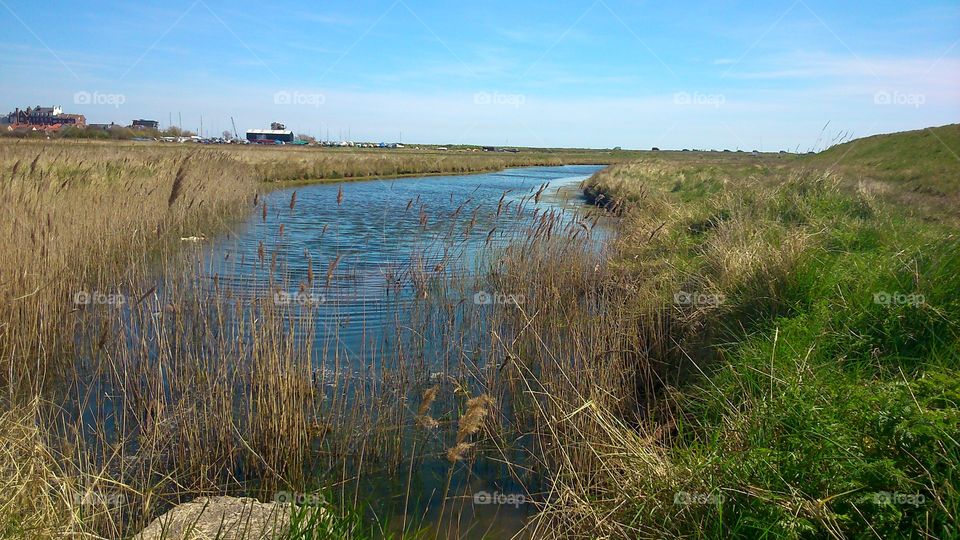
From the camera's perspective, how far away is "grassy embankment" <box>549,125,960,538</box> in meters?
2.86

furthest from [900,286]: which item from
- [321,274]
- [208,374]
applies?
[321,274]

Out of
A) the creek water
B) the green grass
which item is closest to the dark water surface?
the creek water

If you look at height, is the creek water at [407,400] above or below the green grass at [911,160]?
below

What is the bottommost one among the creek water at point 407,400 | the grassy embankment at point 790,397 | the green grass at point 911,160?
the creek water at point 407,400

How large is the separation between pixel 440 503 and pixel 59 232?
5.54 meters

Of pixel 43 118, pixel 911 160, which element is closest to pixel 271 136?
pixel 43 118

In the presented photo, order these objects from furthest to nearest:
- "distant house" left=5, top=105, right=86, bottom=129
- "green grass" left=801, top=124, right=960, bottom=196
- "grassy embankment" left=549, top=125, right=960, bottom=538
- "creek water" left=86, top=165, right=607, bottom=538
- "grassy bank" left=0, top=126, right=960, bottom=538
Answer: "distant house" left=5, top=105, right=86, bottom=129 < "green grass" left=801, top=124, right=960, bottom=196 < "creek water" left=86, top=165, right=607, bottom=538 < "grassy bank" left=0, top=126, right=960, bottom=538 < "grassy embankment" left=549, top=125, right=960, bottom=538

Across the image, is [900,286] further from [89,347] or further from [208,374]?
[89,347]

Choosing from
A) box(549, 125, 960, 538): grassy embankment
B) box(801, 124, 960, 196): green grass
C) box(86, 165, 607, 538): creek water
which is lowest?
box(86, 165, 607, 538): creek water

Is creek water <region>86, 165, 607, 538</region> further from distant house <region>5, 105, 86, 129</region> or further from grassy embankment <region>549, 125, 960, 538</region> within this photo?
distant house <region>5, 105, 86, 129</region>

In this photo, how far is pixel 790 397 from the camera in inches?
137

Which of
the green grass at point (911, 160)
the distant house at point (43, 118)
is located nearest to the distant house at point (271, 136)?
the distant house at point (43, 118)

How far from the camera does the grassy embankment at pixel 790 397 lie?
2.86 meters

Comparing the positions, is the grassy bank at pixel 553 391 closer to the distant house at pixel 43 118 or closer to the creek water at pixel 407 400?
the creek water at pixel 407 400
